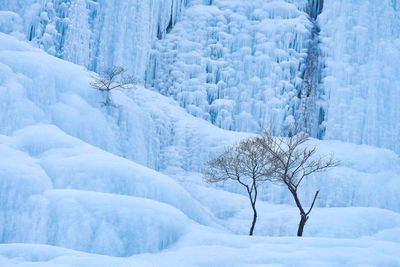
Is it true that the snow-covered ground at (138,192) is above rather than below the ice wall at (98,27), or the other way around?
below

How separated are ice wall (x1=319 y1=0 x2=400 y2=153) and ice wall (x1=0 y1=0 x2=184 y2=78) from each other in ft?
34.4

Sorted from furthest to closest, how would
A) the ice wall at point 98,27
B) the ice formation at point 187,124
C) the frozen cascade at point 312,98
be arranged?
the frozen cascade at point 312,98
the ice wall at point 98,27
the ice formation at point 187,124

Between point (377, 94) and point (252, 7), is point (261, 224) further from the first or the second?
point (252, 7)

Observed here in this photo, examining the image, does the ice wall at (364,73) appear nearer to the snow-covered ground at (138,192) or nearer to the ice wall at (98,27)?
the snow-covered ground at (138,192)

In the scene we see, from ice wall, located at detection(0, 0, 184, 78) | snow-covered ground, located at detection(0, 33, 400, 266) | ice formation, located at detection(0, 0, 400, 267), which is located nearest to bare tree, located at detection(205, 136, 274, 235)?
snow-covered ground, located at detection(0, 33, 400, 266)

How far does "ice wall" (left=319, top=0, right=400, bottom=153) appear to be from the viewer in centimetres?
1952

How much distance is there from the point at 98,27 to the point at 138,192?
13733 millimetres

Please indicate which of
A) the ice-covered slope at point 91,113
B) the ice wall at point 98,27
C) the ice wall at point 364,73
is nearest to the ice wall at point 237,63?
the ice wall at point 98,27

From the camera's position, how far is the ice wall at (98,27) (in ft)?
58.5

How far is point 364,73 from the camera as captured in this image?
20.2 m

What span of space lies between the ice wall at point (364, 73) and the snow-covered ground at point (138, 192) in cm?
135

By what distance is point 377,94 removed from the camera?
64.8ft

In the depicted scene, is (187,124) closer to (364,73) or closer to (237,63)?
(237,63)

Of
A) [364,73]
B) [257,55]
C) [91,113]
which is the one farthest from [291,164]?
[257,55]
